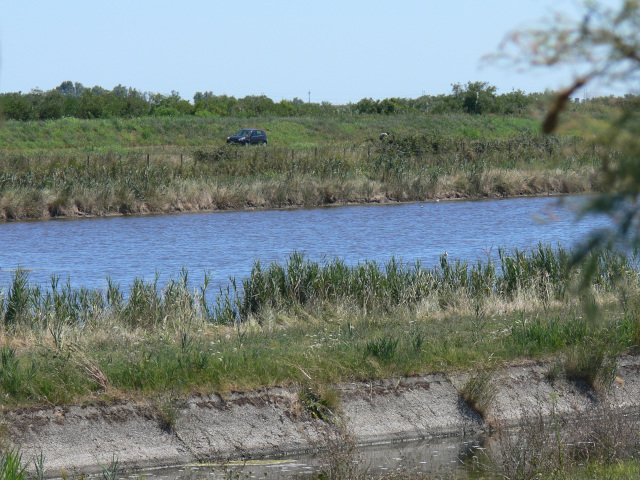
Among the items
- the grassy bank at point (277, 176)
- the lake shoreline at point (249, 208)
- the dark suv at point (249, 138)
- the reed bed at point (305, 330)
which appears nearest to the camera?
the reed bed at point (305, 330)

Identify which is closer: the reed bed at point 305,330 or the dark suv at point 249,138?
the reed bed at point 305,330

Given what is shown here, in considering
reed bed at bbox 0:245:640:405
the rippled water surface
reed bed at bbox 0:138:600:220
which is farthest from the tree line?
reed bed at bbox 0:245:640:405

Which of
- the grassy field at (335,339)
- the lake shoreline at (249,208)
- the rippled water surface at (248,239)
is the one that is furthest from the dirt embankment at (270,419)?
the lake shoreline at (249,208)

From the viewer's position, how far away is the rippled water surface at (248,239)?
21.9 m

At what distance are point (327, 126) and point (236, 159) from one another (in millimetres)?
30602

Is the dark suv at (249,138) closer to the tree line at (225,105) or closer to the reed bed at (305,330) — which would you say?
the tree line at (225,105)

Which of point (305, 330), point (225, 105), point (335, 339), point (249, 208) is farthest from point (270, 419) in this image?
point (225, 105)

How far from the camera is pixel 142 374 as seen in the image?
9523mm

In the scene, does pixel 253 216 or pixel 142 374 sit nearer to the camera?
pixel 142 374

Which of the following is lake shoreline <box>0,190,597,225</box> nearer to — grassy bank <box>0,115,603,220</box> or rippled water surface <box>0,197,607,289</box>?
grassy bank <box>0,115,603,220</box>

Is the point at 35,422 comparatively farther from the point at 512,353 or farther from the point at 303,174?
the point at 303,174

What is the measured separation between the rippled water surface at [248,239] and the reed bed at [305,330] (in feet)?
15.4

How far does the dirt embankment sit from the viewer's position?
886 cm

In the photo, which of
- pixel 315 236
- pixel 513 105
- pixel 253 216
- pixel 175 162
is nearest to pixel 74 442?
pixel 315 236
